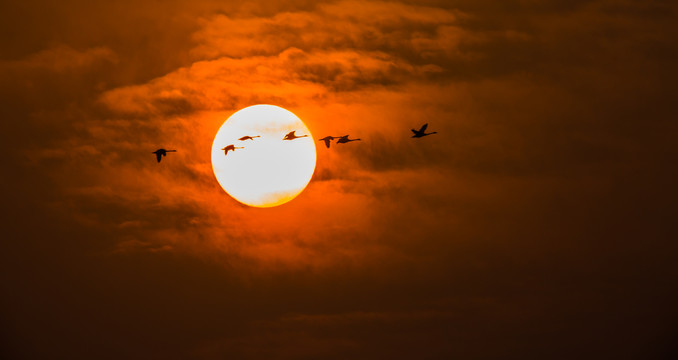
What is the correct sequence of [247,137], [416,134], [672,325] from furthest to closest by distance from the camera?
[672,325] < [247,137] < [416,134]

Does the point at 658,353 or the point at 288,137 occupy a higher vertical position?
the point at 288,137

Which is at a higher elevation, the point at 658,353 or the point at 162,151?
the point at 162,151

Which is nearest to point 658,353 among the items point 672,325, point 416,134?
point 672,325

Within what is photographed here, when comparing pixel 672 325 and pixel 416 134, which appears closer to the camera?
pixel 416 134

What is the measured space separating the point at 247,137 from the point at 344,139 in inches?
376

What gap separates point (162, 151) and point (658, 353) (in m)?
100

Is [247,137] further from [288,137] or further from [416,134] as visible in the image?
[416,134]

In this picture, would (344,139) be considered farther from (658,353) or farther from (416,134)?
(658,353)

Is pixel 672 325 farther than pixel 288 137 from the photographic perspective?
Yes

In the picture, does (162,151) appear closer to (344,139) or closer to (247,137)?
(247,137)

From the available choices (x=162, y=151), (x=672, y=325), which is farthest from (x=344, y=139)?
(x=672, y=325)

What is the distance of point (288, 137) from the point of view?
321 ft

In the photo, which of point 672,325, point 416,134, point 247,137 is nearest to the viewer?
point 416,134

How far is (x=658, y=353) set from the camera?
17262 centimetres
